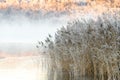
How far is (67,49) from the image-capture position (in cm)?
743

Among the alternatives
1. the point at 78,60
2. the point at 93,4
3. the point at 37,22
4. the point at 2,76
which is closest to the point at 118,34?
the point at 78,60

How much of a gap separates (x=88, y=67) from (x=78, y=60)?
236mm

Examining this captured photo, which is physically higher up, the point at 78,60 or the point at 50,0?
the point at 50,0

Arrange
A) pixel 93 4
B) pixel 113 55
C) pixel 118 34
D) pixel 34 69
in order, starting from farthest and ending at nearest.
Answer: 1. pixel 93 4
2. pixel 34 69
3. pixel 118 34
4. pixel 113 55

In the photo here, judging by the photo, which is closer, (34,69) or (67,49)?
(67,49)

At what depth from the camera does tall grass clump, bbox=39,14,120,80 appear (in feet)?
21.8

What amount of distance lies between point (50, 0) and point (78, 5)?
2.65 m

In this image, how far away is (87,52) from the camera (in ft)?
24.1

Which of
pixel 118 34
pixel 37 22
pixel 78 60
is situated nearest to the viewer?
pixel 118 34

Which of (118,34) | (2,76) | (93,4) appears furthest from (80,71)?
(93,4)

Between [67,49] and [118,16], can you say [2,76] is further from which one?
[118,16]

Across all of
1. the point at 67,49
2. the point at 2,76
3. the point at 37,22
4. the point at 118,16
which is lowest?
the point at 2,76

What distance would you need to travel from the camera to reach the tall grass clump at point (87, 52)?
6.64 m

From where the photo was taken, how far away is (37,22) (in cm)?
2258
